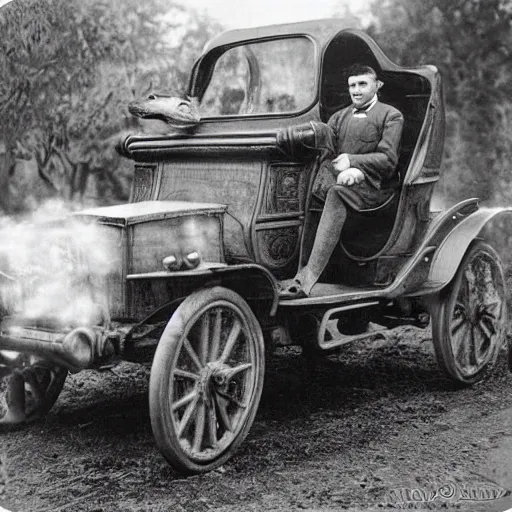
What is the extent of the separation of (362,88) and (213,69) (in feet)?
2.58

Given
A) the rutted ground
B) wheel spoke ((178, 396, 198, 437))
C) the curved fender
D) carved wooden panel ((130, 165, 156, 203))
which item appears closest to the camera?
the rutted ground

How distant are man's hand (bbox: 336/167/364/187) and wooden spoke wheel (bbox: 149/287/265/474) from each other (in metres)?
0.74

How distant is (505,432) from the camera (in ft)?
10.8

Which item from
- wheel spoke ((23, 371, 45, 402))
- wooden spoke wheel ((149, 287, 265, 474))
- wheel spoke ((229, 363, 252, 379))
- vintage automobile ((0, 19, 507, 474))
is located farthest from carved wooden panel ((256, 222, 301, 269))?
wheel spoke ((23, 371, 45, 402))

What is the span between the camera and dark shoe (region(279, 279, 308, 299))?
3391 mm

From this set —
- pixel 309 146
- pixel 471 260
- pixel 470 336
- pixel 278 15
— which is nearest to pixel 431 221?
pixel 471 260

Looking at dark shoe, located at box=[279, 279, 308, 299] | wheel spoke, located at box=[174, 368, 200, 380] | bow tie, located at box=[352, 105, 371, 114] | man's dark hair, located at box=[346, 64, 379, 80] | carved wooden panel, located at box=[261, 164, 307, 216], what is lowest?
wheel spoke, located at box=[174, 368, 200, 380]

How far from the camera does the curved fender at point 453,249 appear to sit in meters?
3.85

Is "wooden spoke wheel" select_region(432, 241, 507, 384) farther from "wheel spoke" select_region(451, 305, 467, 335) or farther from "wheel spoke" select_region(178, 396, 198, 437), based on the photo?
"wheel spoke" select_region(178, 396, 198, 437)

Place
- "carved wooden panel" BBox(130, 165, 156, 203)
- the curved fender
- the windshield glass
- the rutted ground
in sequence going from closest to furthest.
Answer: the rutted ground
the windshield glass
"carved wooden panel" BBox(130, 165, 156, 203)
the curved fender

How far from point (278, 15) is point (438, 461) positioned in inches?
76.5

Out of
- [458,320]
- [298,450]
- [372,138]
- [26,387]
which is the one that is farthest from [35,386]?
[458,320]

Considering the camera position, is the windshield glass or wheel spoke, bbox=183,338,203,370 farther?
the windshield glass

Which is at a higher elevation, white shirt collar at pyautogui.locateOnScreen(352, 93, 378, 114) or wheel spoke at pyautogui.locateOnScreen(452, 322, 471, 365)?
white shirt collar at pyautogui.locateOnScreen(352, 93, 378, 114)
